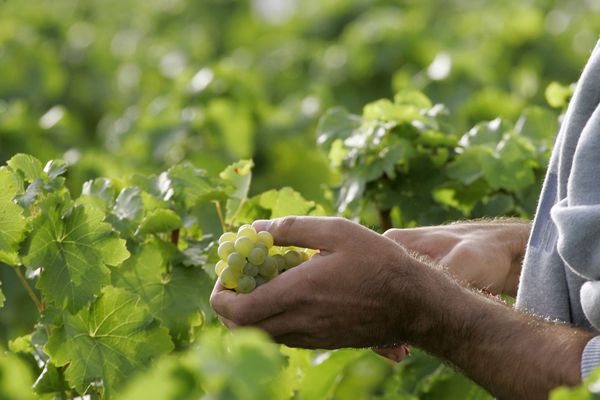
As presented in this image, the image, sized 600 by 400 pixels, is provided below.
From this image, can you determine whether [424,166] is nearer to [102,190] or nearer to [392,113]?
[392,113]

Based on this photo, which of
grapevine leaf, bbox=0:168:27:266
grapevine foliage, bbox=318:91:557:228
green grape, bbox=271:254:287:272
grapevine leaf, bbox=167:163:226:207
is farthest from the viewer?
grapevine foliage, bbox=318:91:557:228

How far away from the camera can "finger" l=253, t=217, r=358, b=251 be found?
6.74 ft

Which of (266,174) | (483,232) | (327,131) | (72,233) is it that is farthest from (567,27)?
(72,233)

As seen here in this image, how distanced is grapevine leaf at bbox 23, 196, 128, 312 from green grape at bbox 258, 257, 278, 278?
426mm

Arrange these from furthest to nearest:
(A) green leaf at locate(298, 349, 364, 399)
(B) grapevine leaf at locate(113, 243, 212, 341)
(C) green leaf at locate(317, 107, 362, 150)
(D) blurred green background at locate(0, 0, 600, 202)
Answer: (D) blurred green background at locate(0, 0, 600, 202) < (C) green leaf at locate(317, 107, 362, 150) < (A) green leaf at locate(298, 349, 364, 399) < (B) grapevine leaf at locate(113, 243, 212, 341)

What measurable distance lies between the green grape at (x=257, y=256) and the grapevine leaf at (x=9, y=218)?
53 cm

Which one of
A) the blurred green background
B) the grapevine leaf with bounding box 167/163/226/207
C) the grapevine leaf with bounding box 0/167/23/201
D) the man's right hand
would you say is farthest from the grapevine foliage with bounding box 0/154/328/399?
the blurred green background

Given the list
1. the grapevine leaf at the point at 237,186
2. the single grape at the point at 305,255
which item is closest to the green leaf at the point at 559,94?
the grapevine leaf at the point at 237,186

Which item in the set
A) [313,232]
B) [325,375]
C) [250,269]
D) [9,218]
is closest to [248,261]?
[250,269]

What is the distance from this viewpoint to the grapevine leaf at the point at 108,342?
7.77 feet

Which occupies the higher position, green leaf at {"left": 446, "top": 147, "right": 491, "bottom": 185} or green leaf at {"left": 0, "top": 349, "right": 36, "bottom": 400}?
green leaf at {"left": 0, "top": 349, "right": 36, "bottom": 400}

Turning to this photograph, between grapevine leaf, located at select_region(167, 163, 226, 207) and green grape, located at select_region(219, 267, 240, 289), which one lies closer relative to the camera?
green grape, located at select_region(219, 267, 240, 289)

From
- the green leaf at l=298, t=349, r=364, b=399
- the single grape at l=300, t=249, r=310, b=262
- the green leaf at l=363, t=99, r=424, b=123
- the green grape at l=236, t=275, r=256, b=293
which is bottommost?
the green leaf at l=298, t=349, r=364, b=399

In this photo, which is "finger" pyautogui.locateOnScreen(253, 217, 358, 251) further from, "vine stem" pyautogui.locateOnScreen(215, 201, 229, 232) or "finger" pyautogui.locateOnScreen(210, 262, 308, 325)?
"vine stem" pyautogui.locateOnScreen(215, 201, 229, 232)
